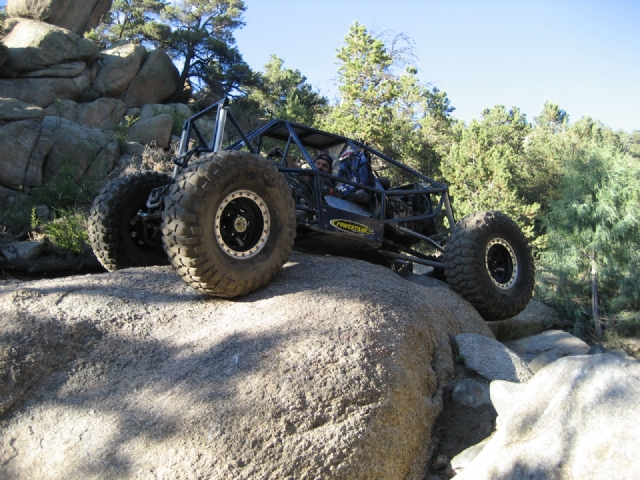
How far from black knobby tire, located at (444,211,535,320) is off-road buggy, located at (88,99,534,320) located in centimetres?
1

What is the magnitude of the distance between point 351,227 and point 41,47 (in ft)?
72.9

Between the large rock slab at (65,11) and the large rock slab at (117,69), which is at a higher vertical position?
the large rock slab at (65,11)

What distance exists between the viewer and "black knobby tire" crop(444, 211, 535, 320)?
5953 mm

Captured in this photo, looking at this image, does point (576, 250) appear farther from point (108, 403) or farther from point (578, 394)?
point (108, 403)

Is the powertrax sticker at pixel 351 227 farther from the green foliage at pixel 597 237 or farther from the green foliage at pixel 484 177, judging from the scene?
the green foliage at pixel 484 177

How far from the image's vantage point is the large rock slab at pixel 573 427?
2.46m

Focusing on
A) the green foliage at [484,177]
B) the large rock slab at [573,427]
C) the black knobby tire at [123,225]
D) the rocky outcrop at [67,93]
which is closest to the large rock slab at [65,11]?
the rocky outcrop at [67,93]

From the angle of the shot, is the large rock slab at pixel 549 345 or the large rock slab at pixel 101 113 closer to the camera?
the large rock slab at pixel 549 345

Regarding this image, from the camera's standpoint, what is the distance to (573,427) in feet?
8.60

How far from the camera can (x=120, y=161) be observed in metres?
16.8

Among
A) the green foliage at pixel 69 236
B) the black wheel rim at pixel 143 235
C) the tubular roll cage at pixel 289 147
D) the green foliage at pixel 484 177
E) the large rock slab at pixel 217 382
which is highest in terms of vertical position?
the green foliage at pixel 484 177

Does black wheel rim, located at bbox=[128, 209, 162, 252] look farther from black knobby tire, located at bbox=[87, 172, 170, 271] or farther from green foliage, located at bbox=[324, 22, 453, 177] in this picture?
green foliage, located at bbox=[324, 22, 453, 177]

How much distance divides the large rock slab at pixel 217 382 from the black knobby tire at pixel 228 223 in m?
0.28

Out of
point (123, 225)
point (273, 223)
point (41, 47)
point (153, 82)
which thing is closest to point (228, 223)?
point (273, 223)
